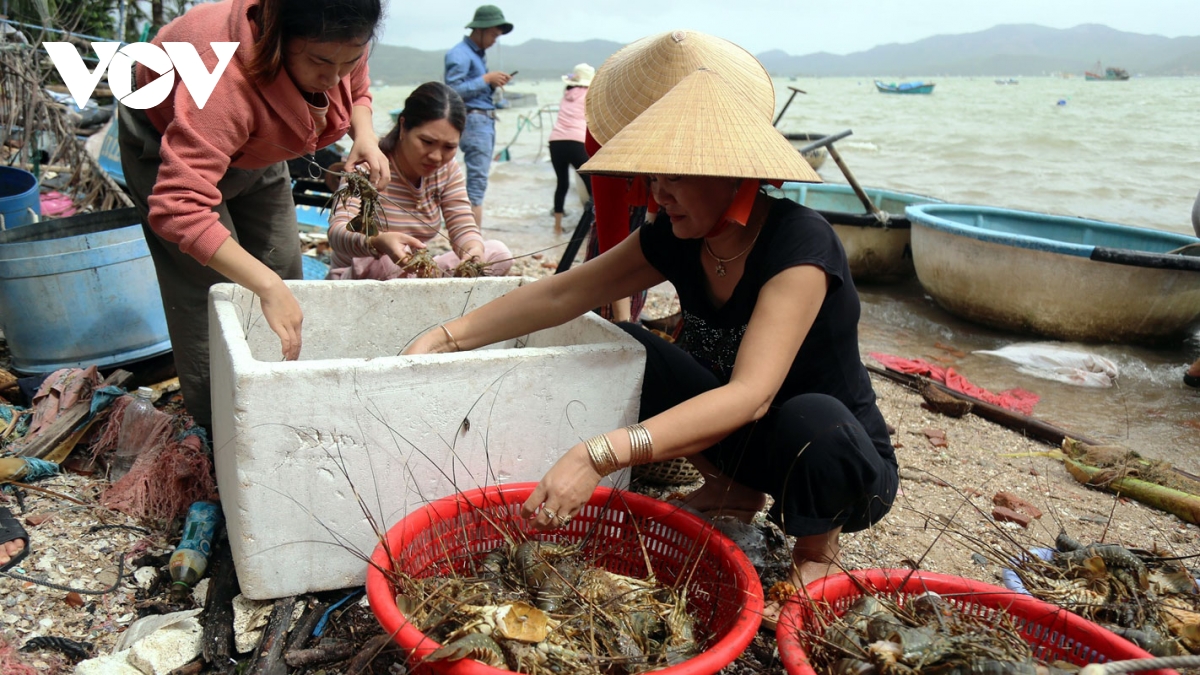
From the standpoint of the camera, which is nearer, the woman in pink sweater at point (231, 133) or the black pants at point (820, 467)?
the black pants at point (820, 467)

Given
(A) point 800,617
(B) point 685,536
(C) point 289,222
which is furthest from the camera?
(C) point 289,222

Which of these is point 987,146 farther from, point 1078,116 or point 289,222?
point 289,222

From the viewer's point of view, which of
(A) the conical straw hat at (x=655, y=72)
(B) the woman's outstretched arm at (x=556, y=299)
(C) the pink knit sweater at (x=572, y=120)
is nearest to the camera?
(B) the woman's outstretched arm at (x=556, y=299)

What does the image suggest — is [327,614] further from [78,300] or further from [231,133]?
[78,300]

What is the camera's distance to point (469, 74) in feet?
22.7

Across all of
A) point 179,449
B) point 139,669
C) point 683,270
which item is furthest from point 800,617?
point 179,449

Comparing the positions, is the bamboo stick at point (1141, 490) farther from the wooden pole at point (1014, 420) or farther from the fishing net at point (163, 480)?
the fishing net at point (163, 480)

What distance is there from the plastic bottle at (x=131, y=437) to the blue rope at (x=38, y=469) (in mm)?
170

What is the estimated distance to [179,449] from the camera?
2.64m

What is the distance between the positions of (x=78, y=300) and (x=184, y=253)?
1.11 m

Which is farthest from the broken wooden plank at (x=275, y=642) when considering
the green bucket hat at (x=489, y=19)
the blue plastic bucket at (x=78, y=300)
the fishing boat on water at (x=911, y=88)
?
the fishing boat on water at (x=911, y=88)

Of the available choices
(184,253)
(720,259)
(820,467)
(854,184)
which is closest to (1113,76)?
(854,184)

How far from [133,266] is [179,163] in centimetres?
172

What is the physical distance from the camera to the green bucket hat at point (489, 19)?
23.0 feet
